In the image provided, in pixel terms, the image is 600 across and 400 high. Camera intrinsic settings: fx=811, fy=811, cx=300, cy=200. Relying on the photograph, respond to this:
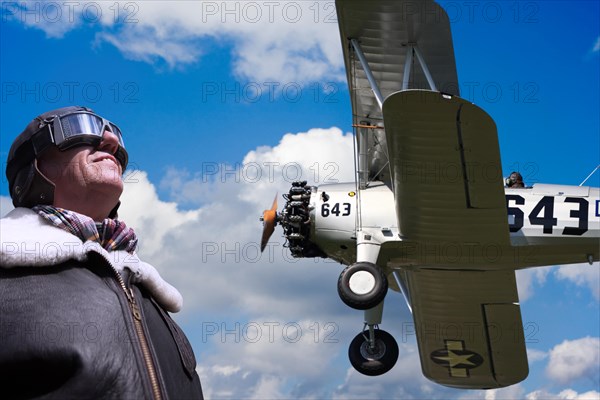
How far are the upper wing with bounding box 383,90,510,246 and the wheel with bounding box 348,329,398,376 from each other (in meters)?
2.01

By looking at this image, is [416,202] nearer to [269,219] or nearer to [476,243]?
[476,243]

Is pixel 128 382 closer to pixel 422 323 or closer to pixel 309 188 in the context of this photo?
pixel 309 188

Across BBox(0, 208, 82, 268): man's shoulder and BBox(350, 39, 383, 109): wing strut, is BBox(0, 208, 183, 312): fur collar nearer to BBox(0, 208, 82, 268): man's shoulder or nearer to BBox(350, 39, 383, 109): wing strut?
BBox(0, 208, 82, 268): man's shoulder

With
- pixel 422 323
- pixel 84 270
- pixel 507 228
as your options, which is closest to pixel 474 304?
pixel 422 323

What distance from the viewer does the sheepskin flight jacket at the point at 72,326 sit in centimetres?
159

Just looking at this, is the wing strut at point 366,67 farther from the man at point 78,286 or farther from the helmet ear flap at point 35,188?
the helmet ear flap at point 35,188

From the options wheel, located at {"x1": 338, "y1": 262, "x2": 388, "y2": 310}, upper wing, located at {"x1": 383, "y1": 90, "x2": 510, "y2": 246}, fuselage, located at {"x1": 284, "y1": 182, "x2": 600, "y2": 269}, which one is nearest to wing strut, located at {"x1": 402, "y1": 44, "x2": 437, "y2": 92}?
upper wing, located at {"x1": 383, "y1": 90, "x2": 510, "y2": 246}

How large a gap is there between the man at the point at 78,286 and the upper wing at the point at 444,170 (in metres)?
7.47

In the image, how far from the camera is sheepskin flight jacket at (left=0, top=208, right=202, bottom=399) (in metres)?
1.59

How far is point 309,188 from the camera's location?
12.4 metres

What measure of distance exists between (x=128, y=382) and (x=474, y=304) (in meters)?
12.9

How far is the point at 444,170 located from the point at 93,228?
9108mm

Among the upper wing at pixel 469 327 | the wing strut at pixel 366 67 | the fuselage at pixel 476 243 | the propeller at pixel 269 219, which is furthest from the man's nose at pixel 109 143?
the upper wing at pixel 469 327

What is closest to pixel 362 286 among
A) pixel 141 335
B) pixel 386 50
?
pixel 386 50
